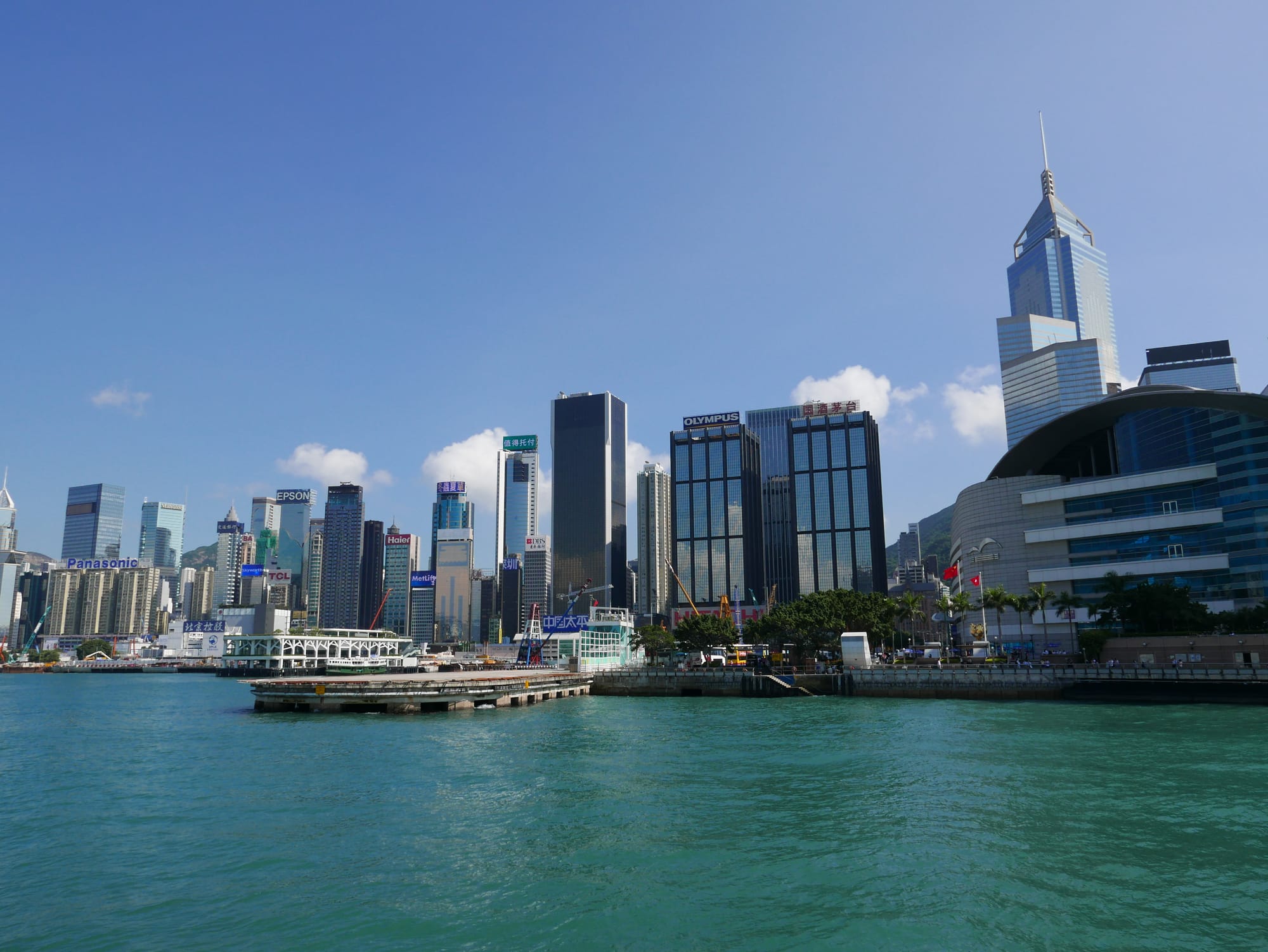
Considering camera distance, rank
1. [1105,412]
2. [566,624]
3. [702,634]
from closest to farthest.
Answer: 1. [1105,412]
2. [566,624]
3. [702,634]

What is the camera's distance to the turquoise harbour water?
833 inches

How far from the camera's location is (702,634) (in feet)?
460

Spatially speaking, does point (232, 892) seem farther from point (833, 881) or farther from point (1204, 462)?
point (1204, 462)

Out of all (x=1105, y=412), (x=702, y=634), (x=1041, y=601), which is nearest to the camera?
(x=1041, y=601)

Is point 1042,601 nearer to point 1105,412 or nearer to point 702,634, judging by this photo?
point 1105,412

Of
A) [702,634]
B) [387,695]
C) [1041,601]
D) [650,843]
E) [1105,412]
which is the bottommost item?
[650,843]

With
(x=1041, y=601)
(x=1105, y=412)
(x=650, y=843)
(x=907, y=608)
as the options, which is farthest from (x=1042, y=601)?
(x=650, y=843)

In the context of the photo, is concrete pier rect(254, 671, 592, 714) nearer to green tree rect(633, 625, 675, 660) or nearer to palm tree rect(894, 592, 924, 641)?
palm tree rect(894, 592, 924, 641)

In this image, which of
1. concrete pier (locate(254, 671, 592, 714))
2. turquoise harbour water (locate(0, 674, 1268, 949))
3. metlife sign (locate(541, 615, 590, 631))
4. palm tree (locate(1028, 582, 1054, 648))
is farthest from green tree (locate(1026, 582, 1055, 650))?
concrete pier (locate(254, 671, 592, 714))

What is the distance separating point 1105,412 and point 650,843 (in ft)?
422

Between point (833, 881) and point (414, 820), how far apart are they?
16941 mm

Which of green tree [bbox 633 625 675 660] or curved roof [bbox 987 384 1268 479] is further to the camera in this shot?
green tree [bbox 633 625 675 660]

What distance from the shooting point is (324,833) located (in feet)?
100

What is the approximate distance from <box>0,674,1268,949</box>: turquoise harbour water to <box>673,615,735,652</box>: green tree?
274 feet
